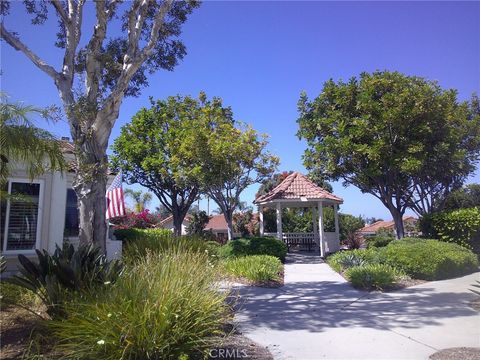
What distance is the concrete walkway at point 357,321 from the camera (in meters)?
5.38

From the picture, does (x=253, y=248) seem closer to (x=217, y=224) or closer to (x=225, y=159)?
(x=225, y=159)

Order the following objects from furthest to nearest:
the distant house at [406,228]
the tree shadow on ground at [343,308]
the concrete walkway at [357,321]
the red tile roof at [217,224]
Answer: the red tile roof at [217,224], the distant house at [406,228], the tree shadow on ground at [343,308], the concrete walkway at [357,321]

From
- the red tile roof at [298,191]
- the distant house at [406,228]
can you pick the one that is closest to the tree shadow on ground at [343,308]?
the red tile roof at [298,191]

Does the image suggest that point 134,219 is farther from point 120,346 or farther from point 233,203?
point 120,346

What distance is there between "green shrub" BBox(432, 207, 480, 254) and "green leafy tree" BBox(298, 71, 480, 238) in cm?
250

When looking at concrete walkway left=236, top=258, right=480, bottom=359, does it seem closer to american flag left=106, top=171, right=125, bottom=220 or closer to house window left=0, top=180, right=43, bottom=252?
american flag left=106, top=171, right=125, bottom=220

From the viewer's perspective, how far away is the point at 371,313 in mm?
7387

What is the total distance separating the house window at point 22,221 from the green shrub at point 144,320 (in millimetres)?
7931

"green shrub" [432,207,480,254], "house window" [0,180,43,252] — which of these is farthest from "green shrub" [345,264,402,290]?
"house window" [0,180,43,252]

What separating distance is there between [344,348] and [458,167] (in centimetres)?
1541

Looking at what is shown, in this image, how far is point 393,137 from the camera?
1725 cm

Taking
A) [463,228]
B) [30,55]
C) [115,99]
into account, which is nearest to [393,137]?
[463,228]

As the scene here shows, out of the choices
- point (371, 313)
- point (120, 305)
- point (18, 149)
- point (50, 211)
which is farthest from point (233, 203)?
point (120, 305)

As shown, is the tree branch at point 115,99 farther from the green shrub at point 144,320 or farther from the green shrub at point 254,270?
the green shrub at point 254,270
